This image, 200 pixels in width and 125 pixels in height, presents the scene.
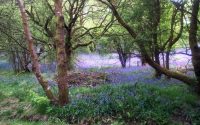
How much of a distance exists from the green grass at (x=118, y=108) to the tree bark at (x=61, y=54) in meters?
0.40

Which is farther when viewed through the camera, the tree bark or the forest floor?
the tree bark

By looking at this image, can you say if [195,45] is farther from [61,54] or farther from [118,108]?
[61,54]

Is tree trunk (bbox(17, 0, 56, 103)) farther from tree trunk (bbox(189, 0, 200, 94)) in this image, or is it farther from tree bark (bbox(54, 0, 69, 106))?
tree trunk (bbox(189, 0, 200, 94))

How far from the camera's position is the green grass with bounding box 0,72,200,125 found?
10812 mm

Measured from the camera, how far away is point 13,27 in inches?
936

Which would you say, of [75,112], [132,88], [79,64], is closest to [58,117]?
[75,112]

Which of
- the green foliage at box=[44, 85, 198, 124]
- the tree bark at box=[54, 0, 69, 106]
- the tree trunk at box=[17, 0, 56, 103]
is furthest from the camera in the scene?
the tree trunk at box=[17, 0, 56, 103]

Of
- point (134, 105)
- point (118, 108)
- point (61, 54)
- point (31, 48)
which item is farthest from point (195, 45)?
point (31, 48)

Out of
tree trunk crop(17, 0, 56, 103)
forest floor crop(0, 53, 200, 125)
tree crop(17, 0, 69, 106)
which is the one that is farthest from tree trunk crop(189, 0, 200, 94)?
tree trunk crop(17, 0, 56, 103)

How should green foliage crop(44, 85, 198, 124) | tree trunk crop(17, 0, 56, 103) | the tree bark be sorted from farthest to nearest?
tree trunk crop(17, 0, 56, 103), the tree bark, green foliage crop(44, 85, 198, 124)

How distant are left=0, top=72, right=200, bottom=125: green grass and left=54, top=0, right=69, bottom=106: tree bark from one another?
404 millimetres

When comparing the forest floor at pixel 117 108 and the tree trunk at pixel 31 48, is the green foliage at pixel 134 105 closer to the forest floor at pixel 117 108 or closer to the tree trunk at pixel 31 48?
the forest floor at pixel 117 108

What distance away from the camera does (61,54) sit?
11.9m

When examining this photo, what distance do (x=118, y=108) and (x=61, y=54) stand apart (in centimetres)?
260
